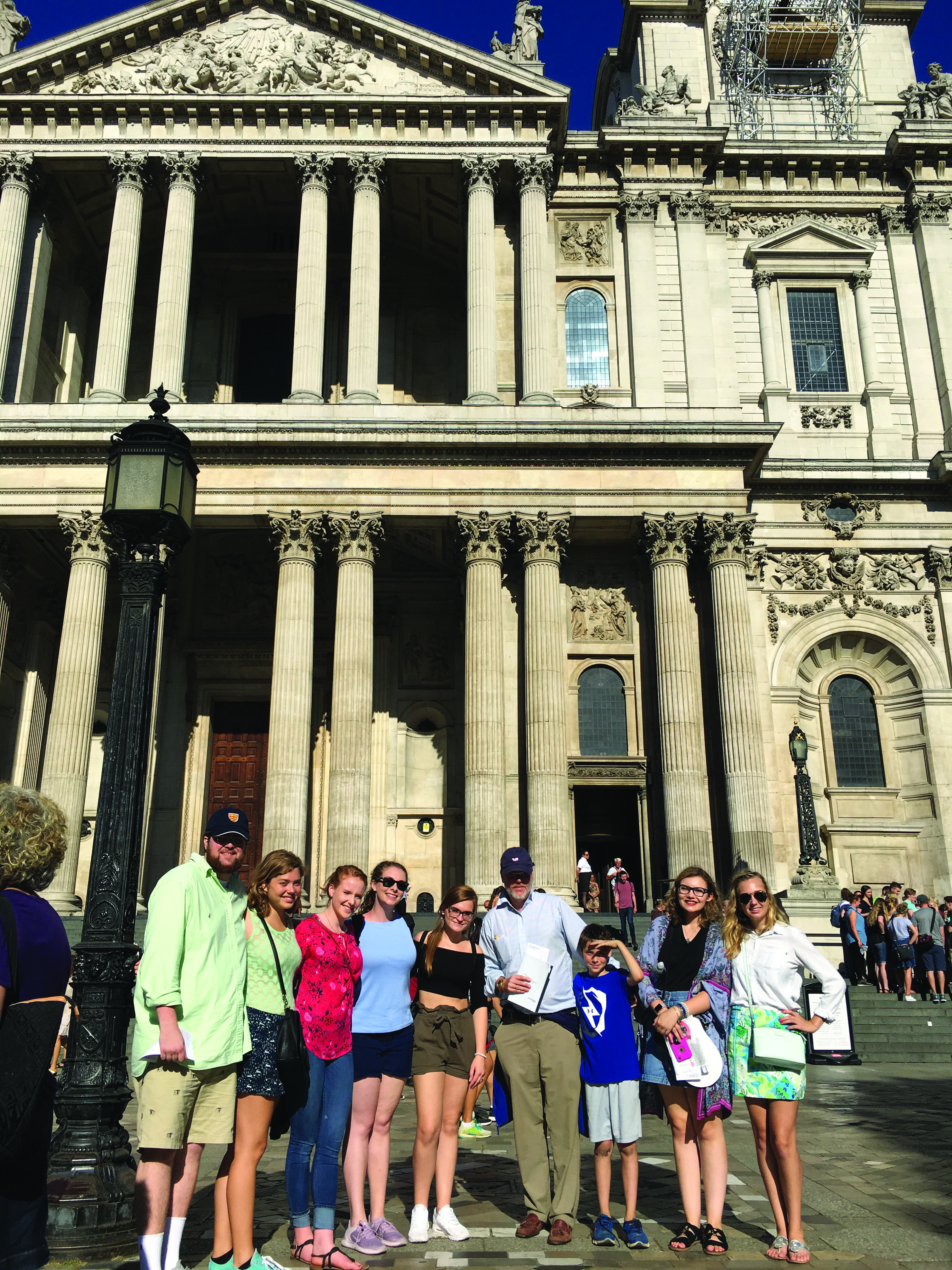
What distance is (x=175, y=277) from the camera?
27.5 metres

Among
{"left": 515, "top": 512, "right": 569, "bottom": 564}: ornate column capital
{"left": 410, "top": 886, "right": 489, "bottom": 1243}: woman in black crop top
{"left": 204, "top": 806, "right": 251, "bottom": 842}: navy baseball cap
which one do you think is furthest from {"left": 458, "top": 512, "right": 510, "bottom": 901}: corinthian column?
{"left": 204, "top": 806, "right": 251, "bottom": 842}: navy baseball cap

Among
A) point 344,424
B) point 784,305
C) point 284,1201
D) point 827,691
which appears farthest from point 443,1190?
point 784,305

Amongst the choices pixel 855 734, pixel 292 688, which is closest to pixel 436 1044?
pixel 292 688

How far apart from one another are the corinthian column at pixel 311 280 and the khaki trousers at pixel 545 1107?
21.1 m

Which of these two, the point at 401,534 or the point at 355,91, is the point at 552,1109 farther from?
the point at 355,91

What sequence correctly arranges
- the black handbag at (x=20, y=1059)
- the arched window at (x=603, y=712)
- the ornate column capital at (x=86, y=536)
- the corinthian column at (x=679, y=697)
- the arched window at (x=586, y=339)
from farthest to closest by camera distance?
1. the arched window at (x=586, y=339)
2. the arched window at (x=603, y=712)
3. the ornate column capital at (x=86, y=536)
4. the corinthian column at (x=679, y=697)
5. the black handbag at (x=20, y=1059)

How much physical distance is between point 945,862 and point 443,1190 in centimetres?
2181

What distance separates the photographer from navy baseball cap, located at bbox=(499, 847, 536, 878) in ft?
24.0

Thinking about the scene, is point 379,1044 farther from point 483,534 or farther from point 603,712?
point 603,712

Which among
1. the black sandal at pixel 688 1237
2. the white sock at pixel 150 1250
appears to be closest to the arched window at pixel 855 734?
the black sandal at pixel 688 1237

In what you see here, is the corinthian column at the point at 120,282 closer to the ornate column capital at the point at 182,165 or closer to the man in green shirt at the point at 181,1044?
the ornate column capital at the point at 182,165

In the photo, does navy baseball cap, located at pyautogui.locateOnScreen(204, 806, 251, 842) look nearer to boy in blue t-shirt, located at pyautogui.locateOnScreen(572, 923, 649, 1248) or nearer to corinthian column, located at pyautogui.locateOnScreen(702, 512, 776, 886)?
boy in blue t-shirt, located at pyautogui.locateOnScreen(572, 923, 649, 1248)

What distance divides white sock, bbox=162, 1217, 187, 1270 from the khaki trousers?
2192mm

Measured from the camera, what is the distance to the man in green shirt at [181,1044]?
5.60m
